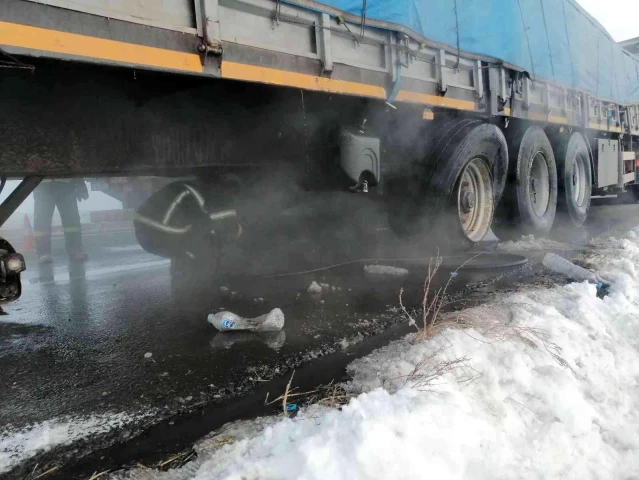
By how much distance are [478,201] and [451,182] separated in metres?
0.95

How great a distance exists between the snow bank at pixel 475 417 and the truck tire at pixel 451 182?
67.9 inches

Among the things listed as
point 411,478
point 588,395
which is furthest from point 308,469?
point 588,395

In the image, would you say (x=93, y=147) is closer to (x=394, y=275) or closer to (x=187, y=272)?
(x=187, y=272)

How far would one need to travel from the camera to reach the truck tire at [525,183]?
5.31 m

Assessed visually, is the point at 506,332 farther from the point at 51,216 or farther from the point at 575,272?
the point at 51,216

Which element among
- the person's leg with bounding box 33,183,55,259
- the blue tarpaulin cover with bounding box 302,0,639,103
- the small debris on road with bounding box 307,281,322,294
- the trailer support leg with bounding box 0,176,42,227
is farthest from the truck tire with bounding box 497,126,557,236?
the person's leg with bounding box 33,183,55,259

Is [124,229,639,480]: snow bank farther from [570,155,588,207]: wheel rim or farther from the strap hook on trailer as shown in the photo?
[570,155,588,207]: wheel rim

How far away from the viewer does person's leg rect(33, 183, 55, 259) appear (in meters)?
5.84

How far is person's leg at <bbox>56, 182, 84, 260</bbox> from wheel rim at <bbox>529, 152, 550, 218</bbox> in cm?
629

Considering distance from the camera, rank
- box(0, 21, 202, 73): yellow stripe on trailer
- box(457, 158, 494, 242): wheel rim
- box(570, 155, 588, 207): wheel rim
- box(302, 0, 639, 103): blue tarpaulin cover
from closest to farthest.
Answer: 1. box(0, 21, 202, 73): yellow stripe on trailer
2. box(302, 0, 639, 103): blue tarpaulin cover
3. box(457, 158, 494, 242): wheel rim
4. box(570, 155, 588, 207): wheel rim

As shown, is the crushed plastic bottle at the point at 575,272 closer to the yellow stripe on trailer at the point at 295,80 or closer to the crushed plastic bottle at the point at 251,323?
the yellow stripe on trailer at the point at 295,80

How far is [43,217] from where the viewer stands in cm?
585

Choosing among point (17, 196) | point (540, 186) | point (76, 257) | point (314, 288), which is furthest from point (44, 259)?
point (540, 186)

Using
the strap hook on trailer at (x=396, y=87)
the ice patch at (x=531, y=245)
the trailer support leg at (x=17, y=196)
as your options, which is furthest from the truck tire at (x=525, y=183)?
the trailer support leg at (x=17, y=196)
